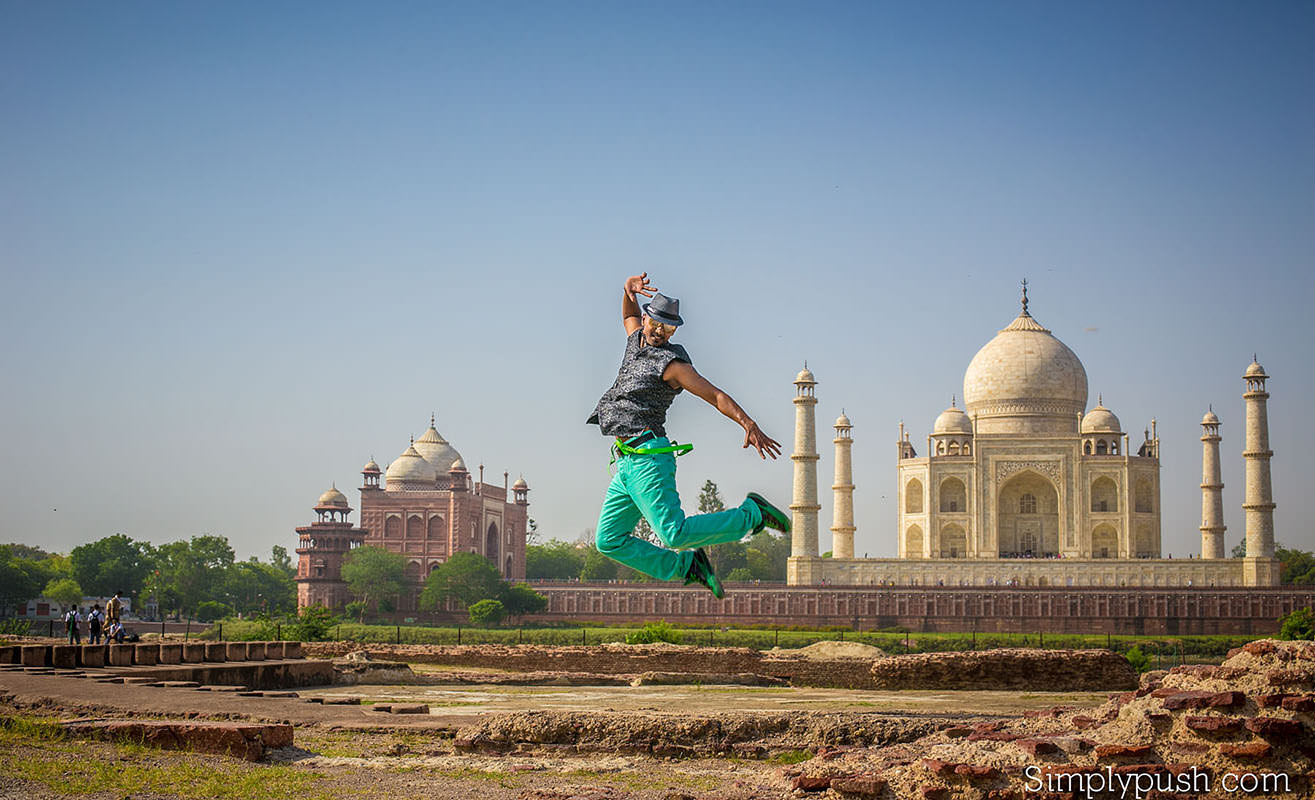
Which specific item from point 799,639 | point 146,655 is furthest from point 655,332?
point 799,639

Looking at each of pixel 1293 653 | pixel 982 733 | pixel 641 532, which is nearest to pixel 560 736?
pixel 982 733

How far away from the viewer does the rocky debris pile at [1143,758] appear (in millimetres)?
5113

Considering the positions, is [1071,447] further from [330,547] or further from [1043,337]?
[330,547]

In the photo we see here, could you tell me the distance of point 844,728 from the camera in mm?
7402

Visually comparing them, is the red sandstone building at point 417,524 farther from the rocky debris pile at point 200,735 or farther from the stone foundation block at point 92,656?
the rocky debris pile at point 200,735

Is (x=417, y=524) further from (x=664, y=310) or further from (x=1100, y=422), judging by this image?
(x=664, y=310)

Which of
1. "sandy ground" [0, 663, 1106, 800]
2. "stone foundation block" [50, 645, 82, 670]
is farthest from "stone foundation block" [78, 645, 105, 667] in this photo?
"sandy ground" [0, 663, 1106, 800]

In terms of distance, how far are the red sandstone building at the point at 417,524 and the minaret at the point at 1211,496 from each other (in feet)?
92.5

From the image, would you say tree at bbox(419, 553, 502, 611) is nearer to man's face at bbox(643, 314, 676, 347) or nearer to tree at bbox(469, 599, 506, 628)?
tree at bbox(469, 599, 506, 628)

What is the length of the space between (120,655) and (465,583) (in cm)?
3562

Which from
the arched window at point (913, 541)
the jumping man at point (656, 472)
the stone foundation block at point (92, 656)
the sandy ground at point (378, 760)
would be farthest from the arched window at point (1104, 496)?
the jumping man at point (656, 472)

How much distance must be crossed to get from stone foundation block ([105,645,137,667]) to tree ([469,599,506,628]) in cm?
3257

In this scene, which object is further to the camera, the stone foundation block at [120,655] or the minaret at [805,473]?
the minaret at [805,473]

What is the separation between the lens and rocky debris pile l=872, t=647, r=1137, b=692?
1589cm
